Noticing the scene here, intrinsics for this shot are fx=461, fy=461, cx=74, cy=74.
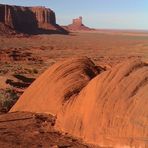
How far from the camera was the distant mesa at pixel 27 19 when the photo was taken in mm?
105500

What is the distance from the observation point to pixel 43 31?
4656 inches

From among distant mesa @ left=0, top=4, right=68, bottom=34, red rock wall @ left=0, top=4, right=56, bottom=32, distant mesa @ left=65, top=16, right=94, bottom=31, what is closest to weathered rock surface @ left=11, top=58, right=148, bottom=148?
distant mesa @ left=0, top=4, right=68, bottom=34

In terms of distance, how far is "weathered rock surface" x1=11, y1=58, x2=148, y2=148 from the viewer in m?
7.74

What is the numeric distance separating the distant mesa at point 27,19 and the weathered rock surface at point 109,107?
279ft

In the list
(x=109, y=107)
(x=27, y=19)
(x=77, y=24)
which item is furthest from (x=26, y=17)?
(x=109, y=107)

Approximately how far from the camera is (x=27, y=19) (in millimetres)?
117750

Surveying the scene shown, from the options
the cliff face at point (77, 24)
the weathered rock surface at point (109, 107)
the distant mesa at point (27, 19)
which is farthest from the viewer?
the cliff face at point (77, 24)

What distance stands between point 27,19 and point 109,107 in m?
111

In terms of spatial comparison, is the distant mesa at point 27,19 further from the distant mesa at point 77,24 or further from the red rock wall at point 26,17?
the distant mesa at point 77,24

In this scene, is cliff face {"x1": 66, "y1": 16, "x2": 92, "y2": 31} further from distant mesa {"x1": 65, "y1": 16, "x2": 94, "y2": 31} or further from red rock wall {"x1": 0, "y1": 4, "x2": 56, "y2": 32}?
red rock wall {"x1": 0, "y1": 4, "x2": 56, "y2": 32}

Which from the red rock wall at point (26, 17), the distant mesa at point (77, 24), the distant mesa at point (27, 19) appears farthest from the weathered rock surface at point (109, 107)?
the distant mesa at point (77, 24)

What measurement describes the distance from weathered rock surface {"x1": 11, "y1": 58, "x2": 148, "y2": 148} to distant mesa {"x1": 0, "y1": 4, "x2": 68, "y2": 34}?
85.1 m

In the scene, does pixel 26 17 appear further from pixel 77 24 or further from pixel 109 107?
pixel 109 107

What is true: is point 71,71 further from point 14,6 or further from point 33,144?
point 14,6
